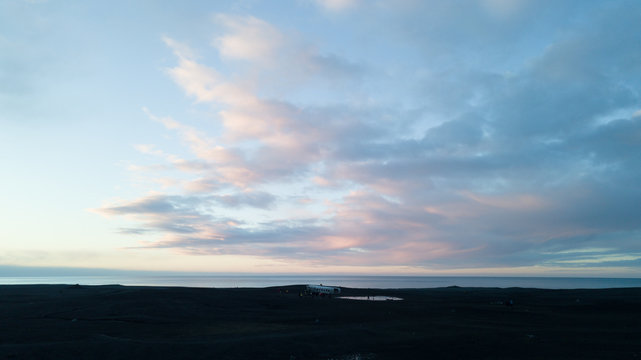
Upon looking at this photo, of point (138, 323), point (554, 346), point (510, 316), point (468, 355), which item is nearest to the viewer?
point (468, 355)

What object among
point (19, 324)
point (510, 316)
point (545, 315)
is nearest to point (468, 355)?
point (510, 316)

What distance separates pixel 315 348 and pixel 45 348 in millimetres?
18947

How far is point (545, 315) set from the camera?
50781mm

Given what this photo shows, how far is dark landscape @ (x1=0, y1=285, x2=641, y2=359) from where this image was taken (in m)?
27.7

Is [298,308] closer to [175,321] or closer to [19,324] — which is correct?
[175,321]

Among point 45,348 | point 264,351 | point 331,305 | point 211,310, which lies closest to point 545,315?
point 331,305

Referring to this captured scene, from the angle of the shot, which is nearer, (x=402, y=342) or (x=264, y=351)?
(x=264, y=351)

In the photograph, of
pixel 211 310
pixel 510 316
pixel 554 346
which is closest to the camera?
pixel 554 346

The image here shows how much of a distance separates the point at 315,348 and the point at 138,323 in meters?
23.5

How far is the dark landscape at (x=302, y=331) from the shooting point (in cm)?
2770

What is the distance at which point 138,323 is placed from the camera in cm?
4281

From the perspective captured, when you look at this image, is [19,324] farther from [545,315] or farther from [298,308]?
[545,315]

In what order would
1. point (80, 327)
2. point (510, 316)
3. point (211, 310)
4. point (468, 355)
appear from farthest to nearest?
point (211, 310) < point (510, 316) < point (80, 327) < point (468, 355)

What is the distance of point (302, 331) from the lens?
122 feet
